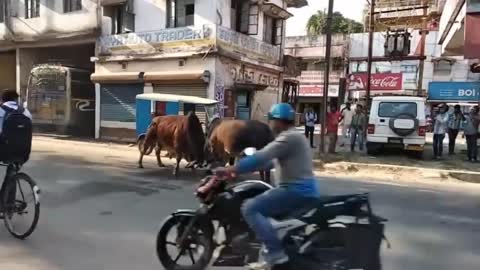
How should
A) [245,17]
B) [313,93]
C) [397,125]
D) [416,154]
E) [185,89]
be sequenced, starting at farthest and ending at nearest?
[313,93], [245,17], [185,89], [416,154], [397,125]

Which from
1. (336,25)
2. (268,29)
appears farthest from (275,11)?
(336,25)

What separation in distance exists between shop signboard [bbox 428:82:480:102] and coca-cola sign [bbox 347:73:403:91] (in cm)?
240

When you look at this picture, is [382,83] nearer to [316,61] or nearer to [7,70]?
[316,61]

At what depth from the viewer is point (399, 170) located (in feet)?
39.5

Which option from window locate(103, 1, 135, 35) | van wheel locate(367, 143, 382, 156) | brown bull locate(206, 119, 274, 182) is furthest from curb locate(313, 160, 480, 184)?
window locate(103, 1, 135, 35)

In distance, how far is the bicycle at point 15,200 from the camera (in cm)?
530

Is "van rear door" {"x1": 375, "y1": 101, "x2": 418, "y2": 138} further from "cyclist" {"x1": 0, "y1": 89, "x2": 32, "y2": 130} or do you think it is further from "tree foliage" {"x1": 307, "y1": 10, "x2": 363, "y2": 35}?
"tree foliage" {"x1": 307, "y1": 10, "x2": 363, "y2": 35}

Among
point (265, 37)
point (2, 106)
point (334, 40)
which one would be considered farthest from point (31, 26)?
point (334, 40)

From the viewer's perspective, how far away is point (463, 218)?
707cm

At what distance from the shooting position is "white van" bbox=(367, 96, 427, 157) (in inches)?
549

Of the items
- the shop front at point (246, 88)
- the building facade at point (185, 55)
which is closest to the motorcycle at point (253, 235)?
the building facade at point (185, 55)

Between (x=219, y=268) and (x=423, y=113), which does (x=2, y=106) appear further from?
(x=423, y=113)

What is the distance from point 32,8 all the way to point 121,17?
5.72 metres

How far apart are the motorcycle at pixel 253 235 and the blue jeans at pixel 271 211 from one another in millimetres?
72
